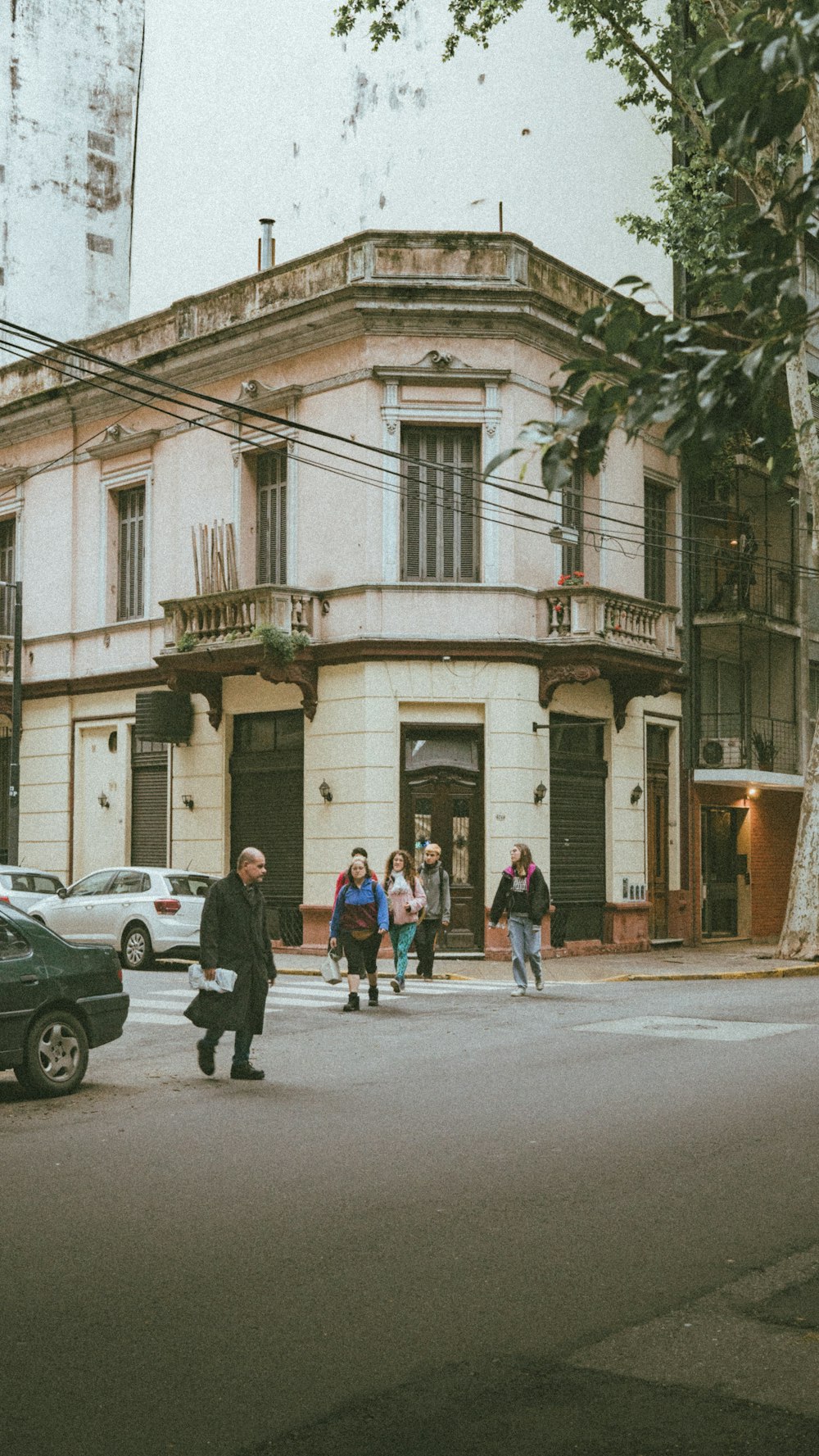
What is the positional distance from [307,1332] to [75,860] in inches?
951

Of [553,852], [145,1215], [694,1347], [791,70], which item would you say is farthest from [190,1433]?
[553,852]

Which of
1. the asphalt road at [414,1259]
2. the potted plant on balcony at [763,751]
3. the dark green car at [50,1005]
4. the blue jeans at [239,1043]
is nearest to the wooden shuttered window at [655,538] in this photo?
the potted plant on balcony at [763,751]

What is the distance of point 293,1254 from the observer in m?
6.41

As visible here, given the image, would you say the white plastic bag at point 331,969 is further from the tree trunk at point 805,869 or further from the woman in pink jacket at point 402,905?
the tree trunk at point 805,869

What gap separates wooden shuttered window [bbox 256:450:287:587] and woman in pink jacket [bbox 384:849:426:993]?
26.0 feet

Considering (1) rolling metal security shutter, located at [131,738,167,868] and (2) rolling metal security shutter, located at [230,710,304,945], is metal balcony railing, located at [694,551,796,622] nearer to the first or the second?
(2) rolling metal security shutter, located at [230,710,304,945]

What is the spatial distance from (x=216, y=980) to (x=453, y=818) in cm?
1277

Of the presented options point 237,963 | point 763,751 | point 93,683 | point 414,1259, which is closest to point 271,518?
point 93,683

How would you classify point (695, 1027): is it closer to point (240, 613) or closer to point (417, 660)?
point (417, 660)

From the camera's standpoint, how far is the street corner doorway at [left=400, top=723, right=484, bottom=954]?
23.6m

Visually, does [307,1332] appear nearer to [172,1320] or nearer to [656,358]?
[172,1320]

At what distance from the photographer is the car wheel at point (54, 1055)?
34.8 ft

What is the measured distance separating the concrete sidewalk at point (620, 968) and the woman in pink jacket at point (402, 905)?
2.32m

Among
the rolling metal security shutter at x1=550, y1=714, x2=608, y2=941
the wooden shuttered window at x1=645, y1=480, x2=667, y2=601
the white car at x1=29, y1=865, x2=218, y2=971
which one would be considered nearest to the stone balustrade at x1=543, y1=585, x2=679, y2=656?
the rolling metal security shutter at x1=550, y1=714, x2=608, y2=941
